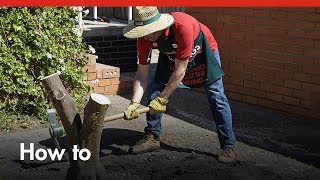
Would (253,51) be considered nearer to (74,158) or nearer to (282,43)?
(282,43)

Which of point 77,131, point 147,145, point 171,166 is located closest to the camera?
point 77,131

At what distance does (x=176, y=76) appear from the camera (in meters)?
5.85

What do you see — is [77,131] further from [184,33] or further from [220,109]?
[220,109]

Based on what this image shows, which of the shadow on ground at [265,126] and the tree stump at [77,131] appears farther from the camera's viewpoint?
the shadow on ground at [265,126]

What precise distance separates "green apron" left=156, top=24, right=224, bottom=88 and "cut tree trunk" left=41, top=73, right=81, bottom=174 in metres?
1.16

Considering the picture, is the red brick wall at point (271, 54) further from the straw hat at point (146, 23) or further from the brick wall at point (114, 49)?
the straw hat at point (146, 23)

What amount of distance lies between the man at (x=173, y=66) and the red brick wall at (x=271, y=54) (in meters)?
1.93

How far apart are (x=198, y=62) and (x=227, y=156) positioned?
93 cm

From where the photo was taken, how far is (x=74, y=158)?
525 centimetres

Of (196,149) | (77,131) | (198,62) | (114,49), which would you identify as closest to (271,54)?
(196,149)

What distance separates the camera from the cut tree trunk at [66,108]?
5.14 metres

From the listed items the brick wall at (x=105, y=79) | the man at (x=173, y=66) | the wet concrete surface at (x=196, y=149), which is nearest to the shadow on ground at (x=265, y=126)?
the wet concrete surface at (x=196, y=149)
